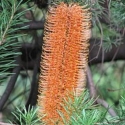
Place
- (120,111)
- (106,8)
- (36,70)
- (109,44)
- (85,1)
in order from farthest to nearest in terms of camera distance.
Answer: (36,70)
(109,44)
(106,8)
(85,1)
(120,111)

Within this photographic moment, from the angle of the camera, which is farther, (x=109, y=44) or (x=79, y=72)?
(x=109, y=44)

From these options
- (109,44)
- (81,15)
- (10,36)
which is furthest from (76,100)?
(109,44)

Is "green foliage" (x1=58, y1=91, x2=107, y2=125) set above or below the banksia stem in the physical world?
below

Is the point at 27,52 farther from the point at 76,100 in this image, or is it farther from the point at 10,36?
the point at 76,100

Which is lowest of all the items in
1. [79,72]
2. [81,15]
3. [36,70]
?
[36,70]

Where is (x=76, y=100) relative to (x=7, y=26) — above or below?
below

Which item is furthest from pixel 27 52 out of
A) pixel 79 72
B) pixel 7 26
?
pixel 79 72

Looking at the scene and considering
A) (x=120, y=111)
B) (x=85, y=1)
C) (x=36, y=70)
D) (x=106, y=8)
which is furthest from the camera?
(x=36, y=70)

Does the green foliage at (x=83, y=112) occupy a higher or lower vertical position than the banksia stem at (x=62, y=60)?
lower
